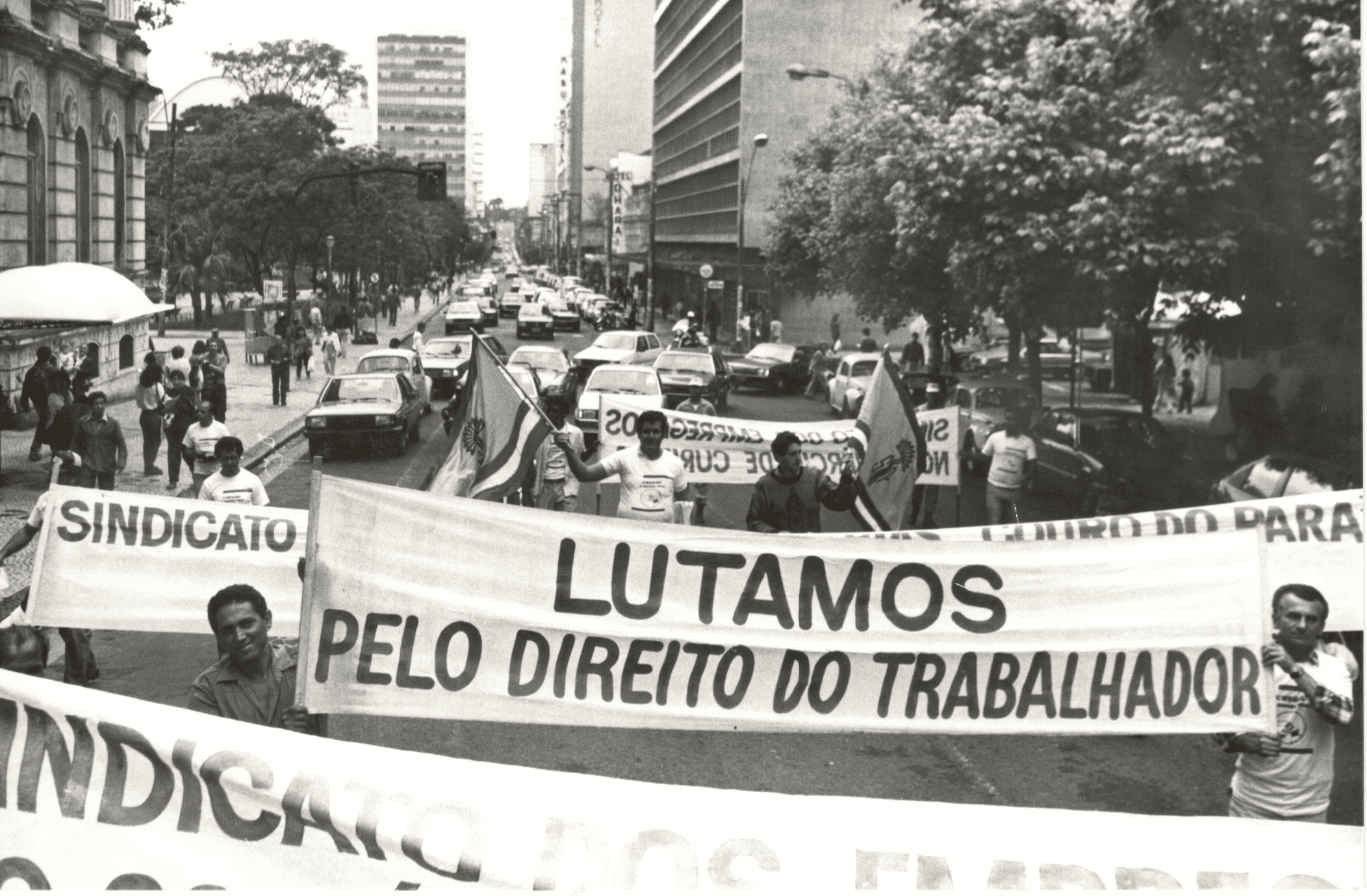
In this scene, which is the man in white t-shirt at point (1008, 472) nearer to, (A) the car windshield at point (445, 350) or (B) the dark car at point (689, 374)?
(B) the dark car at point (689, 374)

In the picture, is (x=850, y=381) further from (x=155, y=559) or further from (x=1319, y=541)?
(x=1319, y=541)

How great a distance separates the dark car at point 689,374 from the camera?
3216 cm

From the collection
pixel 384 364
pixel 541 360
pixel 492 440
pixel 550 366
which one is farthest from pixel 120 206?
pixel 492 440

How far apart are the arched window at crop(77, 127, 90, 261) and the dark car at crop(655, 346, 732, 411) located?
11.4 meters

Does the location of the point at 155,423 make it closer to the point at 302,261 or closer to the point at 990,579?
the point at 990,579

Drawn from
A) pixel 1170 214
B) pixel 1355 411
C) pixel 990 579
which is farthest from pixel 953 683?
pixel 1170 214

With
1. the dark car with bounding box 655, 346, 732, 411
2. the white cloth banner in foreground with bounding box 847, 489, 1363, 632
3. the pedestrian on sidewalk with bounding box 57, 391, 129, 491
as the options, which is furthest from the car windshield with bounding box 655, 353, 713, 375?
the white cloth banner in foreground with bounding box 847, 489, 1363, 632

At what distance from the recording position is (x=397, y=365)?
29.2 meters

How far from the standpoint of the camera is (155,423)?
19547 mm

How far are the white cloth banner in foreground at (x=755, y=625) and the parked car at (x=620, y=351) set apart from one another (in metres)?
30.0

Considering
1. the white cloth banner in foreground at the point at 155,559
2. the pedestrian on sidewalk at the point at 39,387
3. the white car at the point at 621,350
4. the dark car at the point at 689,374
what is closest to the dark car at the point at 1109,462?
the white cloth banner in foreground at the point at 155,559

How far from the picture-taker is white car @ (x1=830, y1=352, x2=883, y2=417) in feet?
105

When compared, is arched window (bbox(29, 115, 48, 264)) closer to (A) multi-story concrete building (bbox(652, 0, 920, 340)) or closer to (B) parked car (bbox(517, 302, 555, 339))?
(A) multi-story concrete building (bbox(652, 0, 920, 340))

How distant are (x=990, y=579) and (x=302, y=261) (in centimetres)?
6530
